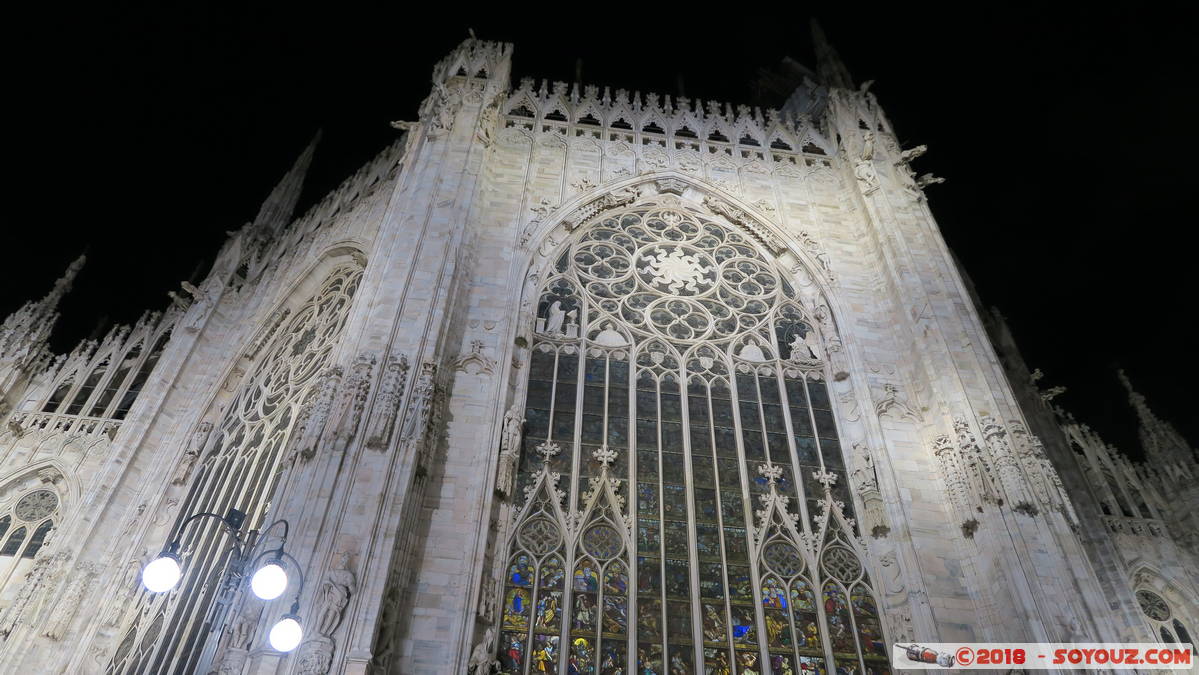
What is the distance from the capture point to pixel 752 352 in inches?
602

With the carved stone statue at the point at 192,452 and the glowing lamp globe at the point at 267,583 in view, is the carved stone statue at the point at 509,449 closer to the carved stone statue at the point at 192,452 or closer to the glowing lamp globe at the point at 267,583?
the glowing lamp globe at the point at 267,583

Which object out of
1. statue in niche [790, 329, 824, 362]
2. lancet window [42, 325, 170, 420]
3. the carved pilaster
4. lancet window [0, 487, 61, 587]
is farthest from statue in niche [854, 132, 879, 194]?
lancet window [0, 487, 61, 587]

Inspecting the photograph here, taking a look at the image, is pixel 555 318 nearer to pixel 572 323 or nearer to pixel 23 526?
pixel 572 323

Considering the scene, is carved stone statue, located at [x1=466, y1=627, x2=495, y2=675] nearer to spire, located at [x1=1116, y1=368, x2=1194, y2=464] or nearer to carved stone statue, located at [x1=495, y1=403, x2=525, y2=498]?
carved stone statue, located at [x1=495, y1=403, x2=525, y2=498]

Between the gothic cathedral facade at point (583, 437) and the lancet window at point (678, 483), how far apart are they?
5 cm

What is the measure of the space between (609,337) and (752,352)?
2.66 meters

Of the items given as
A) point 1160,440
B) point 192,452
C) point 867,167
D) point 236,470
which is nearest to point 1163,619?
point 1160,440

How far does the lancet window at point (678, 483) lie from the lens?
10969mm

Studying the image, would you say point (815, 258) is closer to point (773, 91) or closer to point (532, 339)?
point (532, 339)

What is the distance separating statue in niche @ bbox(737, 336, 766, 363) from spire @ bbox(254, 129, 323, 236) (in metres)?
13.6

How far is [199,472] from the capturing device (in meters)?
15.1

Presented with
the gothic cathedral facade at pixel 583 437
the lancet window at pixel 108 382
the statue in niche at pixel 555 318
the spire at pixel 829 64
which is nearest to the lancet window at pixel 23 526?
the gothic cathedral facade at pixel 583 437

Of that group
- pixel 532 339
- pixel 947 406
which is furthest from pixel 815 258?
pixel 532 339

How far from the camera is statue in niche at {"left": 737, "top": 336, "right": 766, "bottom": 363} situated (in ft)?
49.5
